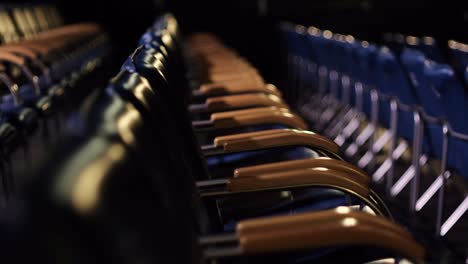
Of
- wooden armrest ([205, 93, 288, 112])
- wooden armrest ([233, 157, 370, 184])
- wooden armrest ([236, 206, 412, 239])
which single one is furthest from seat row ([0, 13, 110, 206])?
wooden armrest ([205, 93, 288, 112])

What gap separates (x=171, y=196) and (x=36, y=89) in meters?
3.83

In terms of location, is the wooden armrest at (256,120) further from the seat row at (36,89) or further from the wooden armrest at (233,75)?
the wooden armrest at (233,75)

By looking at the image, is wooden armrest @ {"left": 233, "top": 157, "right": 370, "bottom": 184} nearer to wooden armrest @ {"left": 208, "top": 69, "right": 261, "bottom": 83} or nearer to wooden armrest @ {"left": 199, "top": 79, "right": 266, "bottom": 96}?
wooden armrest @ {"left": 199, "top": 79, "right": 266, "bottom": 96}

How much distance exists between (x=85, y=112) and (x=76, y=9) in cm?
958

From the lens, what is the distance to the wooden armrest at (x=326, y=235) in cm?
153

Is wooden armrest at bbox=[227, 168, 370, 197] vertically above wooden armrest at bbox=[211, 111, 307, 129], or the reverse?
wooden armrest at bbox=[227, 168, 370, 197]

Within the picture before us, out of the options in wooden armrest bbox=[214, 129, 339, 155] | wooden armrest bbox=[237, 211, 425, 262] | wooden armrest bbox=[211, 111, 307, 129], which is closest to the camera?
wooden armrest bbox=[237, 211, 425, 262]

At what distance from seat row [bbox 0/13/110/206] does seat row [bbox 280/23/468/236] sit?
1.72 meters

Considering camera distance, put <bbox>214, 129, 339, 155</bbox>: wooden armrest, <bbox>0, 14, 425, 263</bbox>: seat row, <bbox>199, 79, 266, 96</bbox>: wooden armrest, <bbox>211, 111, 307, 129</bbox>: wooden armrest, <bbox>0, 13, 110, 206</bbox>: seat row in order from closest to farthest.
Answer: <bbox>0, 14, 425, 263</bbox>: seat row
<bbox>0, 13, 110, 206</bbox>: seat row
<bbox>214, 129, 339, 155</bbox>: wooden armrest
<bbox>211, 111, 307, 129</bbox>: wooden armrest
<bbox>199, 79, 266, 96</bbox>: wooden armrest

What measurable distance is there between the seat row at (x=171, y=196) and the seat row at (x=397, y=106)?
85cm

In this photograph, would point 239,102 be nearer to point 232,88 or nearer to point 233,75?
point 232,88

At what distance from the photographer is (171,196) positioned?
1.47 metres

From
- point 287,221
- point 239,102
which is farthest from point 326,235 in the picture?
point 239,102

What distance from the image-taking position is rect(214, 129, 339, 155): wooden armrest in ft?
8.32
